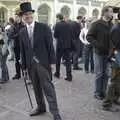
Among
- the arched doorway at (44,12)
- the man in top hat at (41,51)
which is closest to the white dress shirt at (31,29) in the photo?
the man in top hat at (41,51)

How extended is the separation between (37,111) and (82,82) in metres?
2.85

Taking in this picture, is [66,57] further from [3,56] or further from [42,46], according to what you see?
[42,46]

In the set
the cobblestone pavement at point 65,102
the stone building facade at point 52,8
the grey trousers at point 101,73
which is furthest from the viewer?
the stone building facade at point 52,8

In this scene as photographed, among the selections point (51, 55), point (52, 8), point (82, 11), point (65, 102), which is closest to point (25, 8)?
point (51, 55)

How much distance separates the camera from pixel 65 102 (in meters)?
6.36

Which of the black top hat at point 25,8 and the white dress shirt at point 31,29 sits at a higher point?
the black top hat at point 25,8

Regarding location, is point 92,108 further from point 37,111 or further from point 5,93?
point 5,93

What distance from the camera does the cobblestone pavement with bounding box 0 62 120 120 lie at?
5.55 metres

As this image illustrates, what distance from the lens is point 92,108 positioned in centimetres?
597

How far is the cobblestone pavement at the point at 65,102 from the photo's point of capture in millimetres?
5551

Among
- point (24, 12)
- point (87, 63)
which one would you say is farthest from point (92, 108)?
point (87, 63)

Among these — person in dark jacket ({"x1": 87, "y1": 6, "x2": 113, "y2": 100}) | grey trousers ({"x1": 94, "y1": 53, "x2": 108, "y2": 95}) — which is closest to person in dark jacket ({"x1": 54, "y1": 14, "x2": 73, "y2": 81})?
grey trousers ({"x1": 94, "y1": 53, "x2": 108, "y2": 95})

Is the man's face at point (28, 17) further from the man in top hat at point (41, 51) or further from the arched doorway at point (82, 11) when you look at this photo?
the arched doorway at point (82, 11)

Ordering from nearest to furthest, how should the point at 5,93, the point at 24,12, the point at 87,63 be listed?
the point at 24,12
the point at 5,93
the point at 87,63
